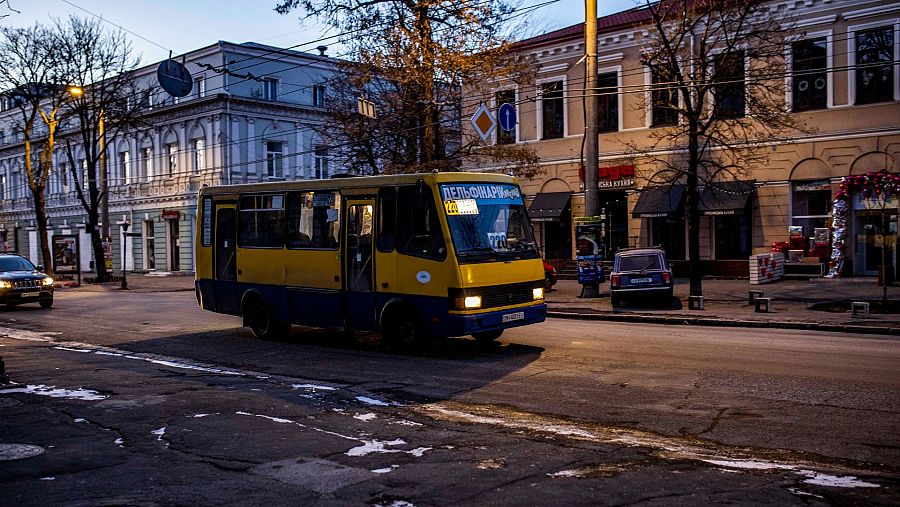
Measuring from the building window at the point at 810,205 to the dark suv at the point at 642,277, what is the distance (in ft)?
29.9

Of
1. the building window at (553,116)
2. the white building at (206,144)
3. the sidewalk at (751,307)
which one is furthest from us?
the white building at (206,144)

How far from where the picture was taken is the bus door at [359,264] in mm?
13672

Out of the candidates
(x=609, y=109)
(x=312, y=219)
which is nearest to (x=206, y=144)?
(x=609, y=109)

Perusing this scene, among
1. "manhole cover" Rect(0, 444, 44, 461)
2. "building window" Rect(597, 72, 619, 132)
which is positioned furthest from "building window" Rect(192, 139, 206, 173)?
"manhole cover" Rect(0, 444, 44, 461)

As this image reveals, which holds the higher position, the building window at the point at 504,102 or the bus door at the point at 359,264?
the building window at the point at 504,102

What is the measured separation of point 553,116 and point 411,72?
10749 mm

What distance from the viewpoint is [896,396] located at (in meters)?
9.07

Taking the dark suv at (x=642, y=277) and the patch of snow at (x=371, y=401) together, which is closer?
the patch of snow at (x=371, y=401)

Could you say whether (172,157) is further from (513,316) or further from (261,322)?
(513,316)

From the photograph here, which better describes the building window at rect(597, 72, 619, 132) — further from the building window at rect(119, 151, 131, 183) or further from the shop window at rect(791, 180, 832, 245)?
the building window at rect(119, 151, 131, 183)

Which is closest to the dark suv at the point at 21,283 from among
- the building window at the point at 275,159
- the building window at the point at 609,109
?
the building window at the point at 609,109

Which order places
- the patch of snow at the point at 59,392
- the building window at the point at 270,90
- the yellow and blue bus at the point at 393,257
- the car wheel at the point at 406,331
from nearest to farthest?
1. the patch of snow at the point at 59,392
2. the yellow and blue bus at the point at 393,257
3. the car wheel at the point at 406,331
4. the building window at the point at 270,90

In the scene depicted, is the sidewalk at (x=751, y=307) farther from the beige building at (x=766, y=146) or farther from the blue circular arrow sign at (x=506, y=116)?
the blue circular arrow sign at (x=506, y=116)

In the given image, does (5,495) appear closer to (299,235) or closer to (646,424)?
(646,424)
